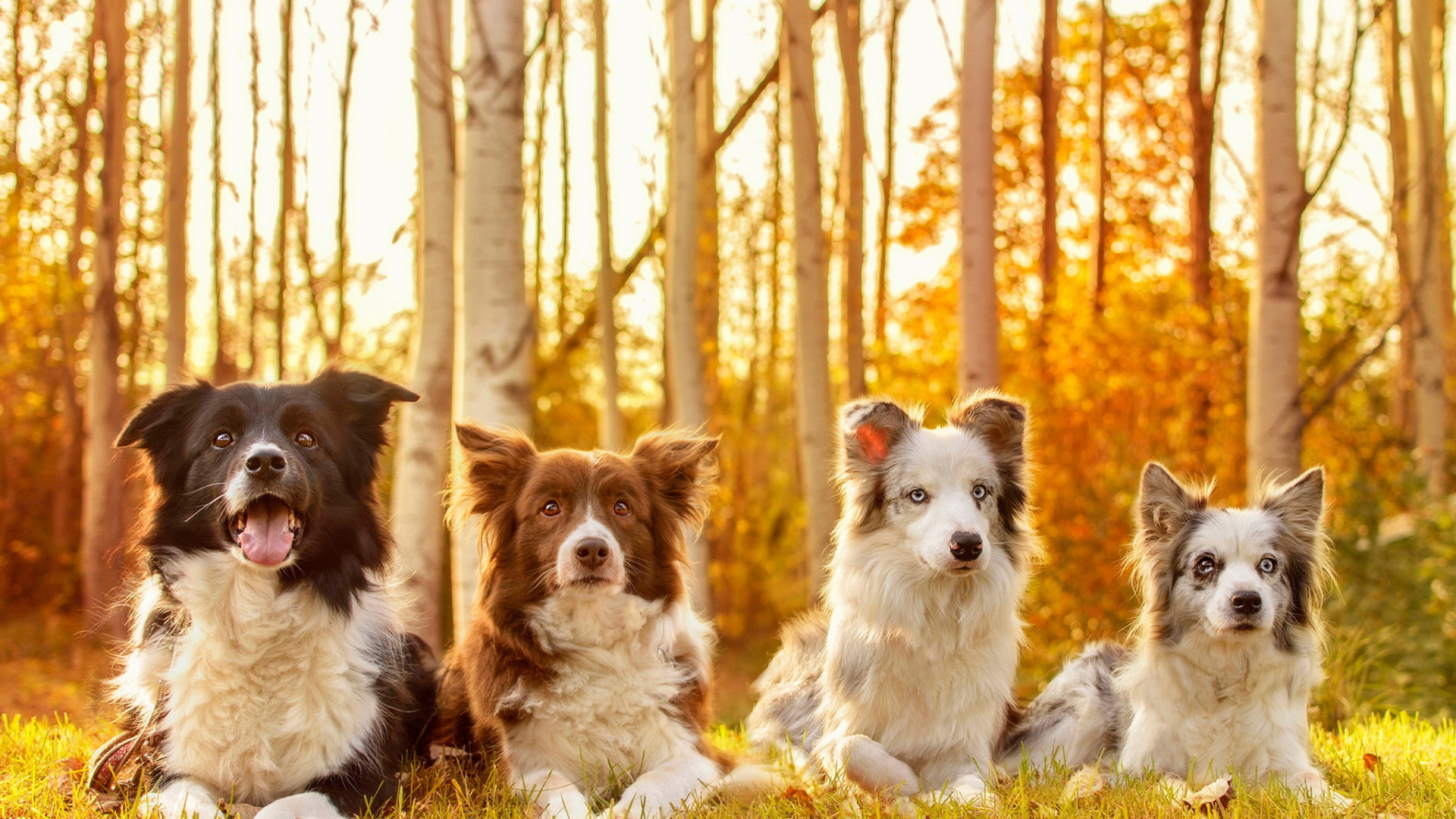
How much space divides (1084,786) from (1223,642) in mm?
791

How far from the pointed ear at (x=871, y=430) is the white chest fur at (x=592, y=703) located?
3.43 feet

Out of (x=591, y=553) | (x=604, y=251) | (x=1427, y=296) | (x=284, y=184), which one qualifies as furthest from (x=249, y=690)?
(x=1427, y=296)

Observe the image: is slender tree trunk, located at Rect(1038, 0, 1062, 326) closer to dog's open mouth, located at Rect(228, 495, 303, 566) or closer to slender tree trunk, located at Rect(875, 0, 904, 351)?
slender tree trunk, located at Rect(875, 0, 904, 351)

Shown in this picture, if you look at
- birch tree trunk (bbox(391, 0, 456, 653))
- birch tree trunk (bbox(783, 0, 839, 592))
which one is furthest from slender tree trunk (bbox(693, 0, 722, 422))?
birch tree trunk (bbox(391, 0, 456, 653))

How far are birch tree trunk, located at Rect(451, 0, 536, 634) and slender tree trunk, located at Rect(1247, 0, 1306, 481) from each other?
433 centimetres

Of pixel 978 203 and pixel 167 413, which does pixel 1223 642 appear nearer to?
pixel 978 203

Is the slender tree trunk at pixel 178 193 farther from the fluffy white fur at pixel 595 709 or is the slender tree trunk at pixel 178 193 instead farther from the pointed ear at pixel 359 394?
the fluffy white fur at pixel 595 709

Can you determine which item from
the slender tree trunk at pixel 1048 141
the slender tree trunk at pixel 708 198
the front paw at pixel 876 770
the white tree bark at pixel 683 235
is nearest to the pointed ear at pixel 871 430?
the front paw at pixel 876 770

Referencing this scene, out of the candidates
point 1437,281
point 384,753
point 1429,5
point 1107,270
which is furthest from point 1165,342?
point 384,753

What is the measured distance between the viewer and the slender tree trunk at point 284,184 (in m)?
12.2

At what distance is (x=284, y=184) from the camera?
13.0 metres

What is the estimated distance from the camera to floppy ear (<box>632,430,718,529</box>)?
4234mm

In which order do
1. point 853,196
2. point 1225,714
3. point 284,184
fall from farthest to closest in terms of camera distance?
point 284,184 → point 853,196 → point 1225,714

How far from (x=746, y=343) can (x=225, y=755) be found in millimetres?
12654
